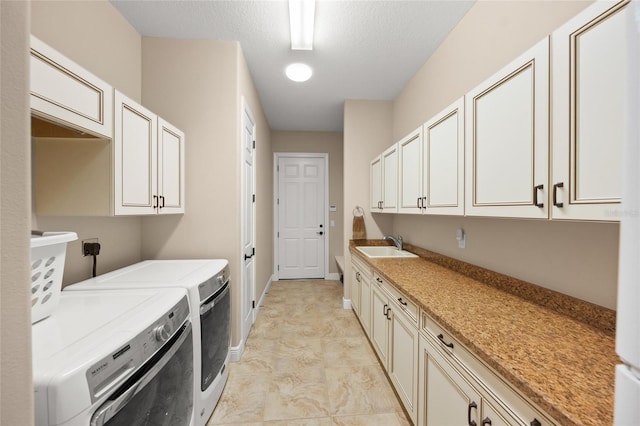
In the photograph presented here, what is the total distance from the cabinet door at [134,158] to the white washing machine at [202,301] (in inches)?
16.1

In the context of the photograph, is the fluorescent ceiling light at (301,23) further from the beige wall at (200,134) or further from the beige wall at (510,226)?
the beige wall at (510,226)

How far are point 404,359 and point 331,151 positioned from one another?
3.86 metres

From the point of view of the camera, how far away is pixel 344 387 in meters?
1.98

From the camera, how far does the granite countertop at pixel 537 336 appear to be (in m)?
0.69

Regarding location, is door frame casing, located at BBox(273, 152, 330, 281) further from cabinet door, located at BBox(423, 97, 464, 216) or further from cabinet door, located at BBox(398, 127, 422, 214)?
cabinet door, located at BBox(423, 97, 464, 216)

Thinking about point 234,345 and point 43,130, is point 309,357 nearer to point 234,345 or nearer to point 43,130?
point 234,345

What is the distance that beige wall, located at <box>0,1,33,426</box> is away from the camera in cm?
40

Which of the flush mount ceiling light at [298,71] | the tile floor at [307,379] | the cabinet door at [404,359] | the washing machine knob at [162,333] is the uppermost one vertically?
the flush mount ceiling light at [298,71]

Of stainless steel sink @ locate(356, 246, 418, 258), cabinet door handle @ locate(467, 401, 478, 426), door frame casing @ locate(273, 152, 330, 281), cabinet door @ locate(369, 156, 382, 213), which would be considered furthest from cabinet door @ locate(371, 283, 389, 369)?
door frame casing @ locate(273, 152, 330, 281)

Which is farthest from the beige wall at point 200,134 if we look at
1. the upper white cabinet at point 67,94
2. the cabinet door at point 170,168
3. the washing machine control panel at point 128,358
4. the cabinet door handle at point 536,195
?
the cabinet door handle at point 536,195

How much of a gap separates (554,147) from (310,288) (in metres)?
3.86

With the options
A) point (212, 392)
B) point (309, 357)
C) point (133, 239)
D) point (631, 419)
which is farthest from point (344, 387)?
point (133, 239)

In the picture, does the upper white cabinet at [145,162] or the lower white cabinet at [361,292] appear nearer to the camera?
the upper white cabinet at [145,162]

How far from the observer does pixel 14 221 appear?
1.35 feet
